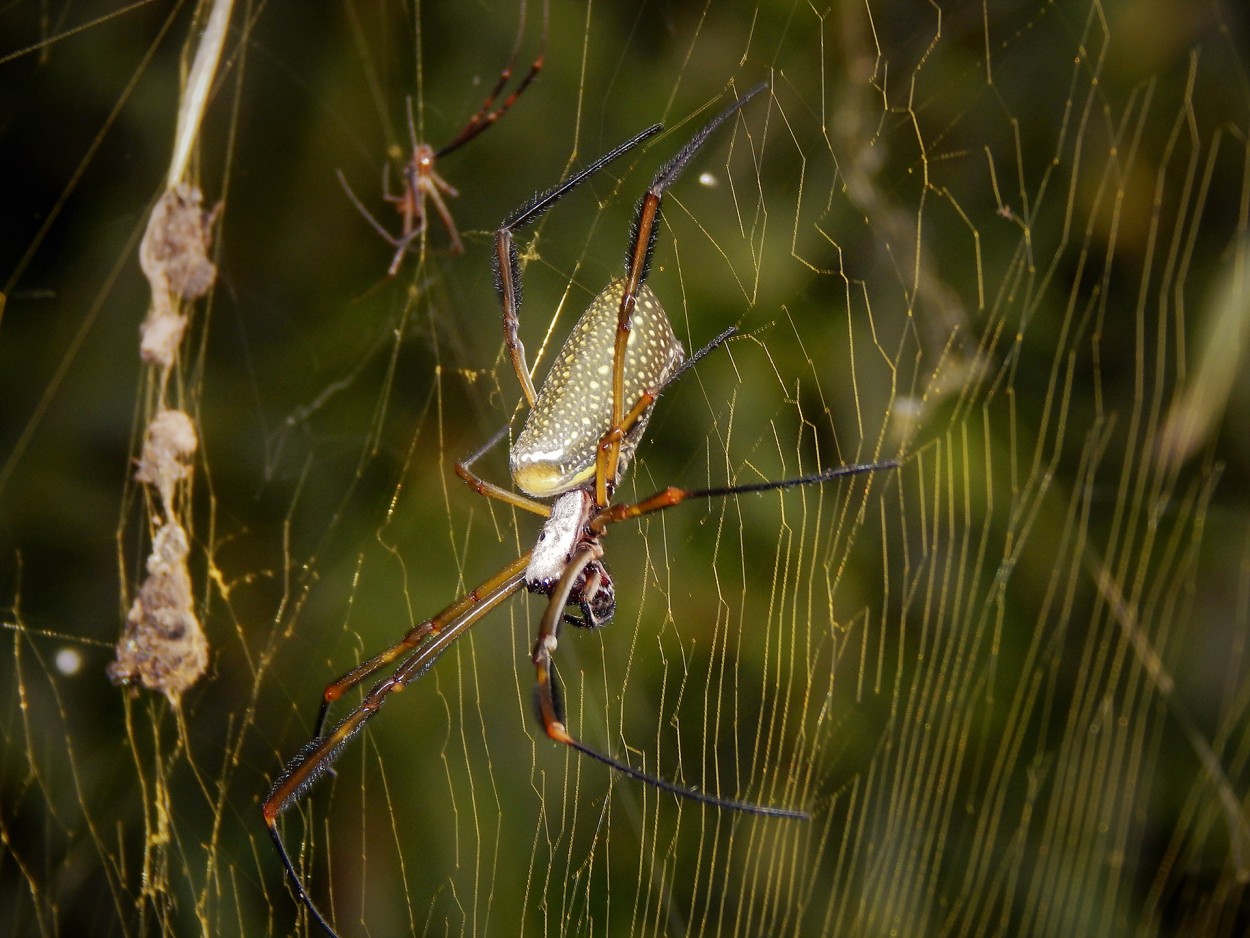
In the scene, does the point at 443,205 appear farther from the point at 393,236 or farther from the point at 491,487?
the point at 491,487

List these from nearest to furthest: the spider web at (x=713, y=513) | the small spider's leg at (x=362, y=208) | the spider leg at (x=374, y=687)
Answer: the spider leg at (x=374, y=687)
the spider web at (x=713, y=513)
the small spider's leg at (x=362, y=208)

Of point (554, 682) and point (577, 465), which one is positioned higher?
point (577, 465)

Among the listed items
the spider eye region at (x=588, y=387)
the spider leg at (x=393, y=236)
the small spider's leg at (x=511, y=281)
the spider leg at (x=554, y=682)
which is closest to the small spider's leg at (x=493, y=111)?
the spider leg at (x=393, y=236)

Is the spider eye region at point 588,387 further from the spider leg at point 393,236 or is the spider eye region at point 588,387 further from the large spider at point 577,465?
the spider leg at point 393,236

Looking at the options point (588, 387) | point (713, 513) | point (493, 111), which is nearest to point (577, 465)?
point (588, 387)

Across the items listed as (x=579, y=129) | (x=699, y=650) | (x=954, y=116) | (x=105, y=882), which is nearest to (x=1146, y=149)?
(x=954, y=116)

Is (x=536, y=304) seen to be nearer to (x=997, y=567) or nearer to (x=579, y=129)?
(x=579, y=129)
